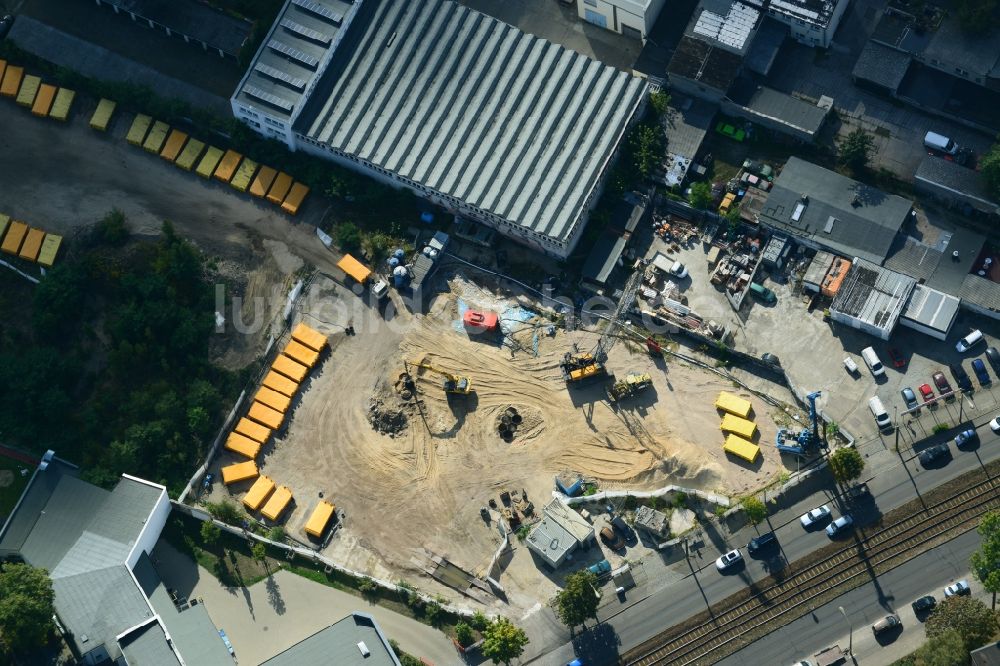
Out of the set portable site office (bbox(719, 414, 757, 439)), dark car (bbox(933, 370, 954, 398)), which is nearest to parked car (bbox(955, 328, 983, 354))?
dark car (bbox(933, 370, 954, 398))

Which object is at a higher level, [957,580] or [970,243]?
[970,243]

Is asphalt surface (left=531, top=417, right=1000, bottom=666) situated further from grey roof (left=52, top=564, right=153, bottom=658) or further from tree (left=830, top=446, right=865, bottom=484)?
grey roof (left=52, top=564, right=153, bottom=658)

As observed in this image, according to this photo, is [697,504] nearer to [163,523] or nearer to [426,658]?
[426,658]

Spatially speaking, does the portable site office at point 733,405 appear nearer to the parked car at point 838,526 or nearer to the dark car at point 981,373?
the parked car at point 838,526

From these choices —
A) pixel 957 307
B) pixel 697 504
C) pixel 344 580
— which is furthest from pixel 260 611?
pixel 957 307

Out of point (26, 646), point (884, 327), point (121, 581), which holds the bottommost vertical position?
point (26, 646)

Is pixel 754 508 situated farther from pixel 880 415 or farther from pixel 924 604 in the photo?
pixel 924 604

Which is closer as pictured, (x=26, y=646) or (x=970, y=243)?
(x=26, y=646)
